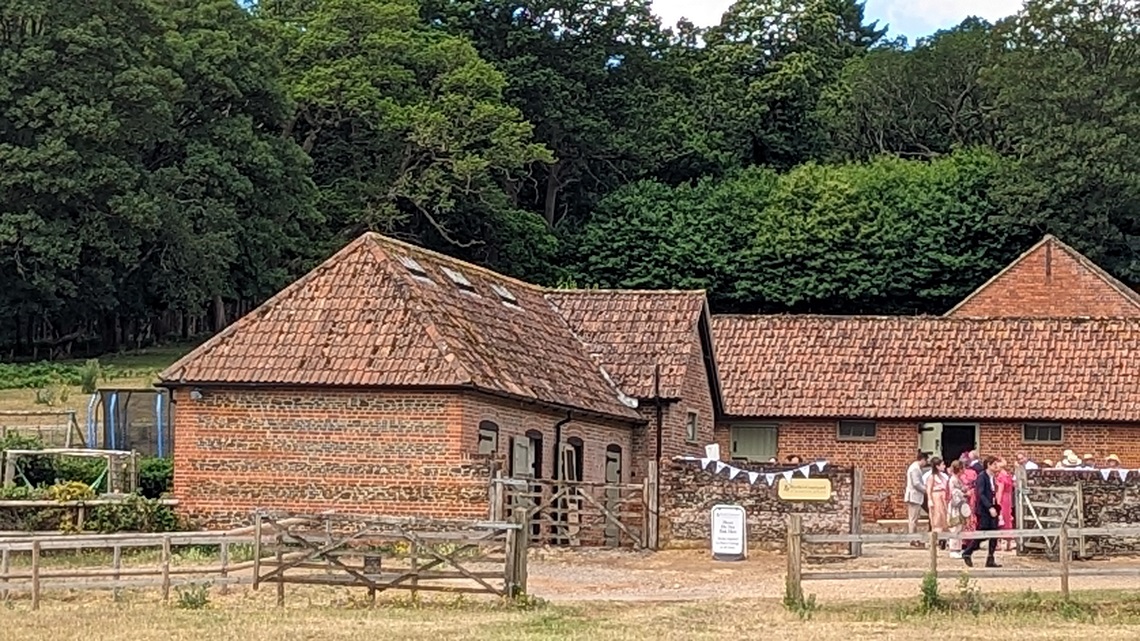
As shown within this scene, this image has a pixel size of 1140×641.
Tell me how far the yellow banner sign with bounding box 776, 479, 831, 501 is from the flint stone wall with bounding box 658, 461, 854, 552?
0.10m

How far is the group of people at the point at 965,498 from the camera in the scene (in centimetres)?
2852

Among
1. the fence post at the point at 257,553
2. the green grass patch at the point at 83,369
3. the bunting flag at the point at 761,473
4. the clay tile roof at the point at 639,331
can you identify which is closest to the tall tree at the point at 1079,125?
the green grass patch at the point at 83,369

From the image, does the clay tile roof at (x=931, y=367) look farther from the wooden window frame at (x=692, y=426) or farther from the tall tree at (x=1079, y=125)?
the tall tree at (x=1079, y=125)

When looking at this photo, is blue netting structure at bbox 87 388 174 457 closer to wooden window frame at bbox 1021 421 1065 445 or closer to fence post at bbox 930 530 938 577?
wooden window frame at bbox 1021 421 1065 445

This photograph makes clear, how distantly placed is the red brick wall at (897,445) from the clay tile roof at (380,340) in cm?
934

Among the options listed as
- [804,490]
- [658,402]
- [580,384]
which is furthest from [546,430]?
[804,490]

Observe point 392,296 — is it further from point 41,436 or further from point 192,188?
point 192,188

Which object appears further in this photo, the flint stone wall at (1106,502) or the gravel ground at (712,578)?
the flint stone wall at (1106,502)

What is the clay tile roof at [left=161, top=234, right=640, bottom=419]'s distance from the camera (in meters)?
31.4

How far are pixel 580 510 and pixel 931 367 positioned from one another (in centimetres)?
1581

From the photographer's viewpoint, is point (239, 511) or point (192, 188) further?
point (192, 188)

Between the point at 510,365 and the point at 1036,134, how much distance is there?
4710 centimetres

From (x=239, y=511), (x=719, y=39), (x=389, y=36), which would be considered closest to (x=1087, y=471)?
(x=239, y=511)

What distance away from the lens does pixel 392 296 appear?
108 ft
